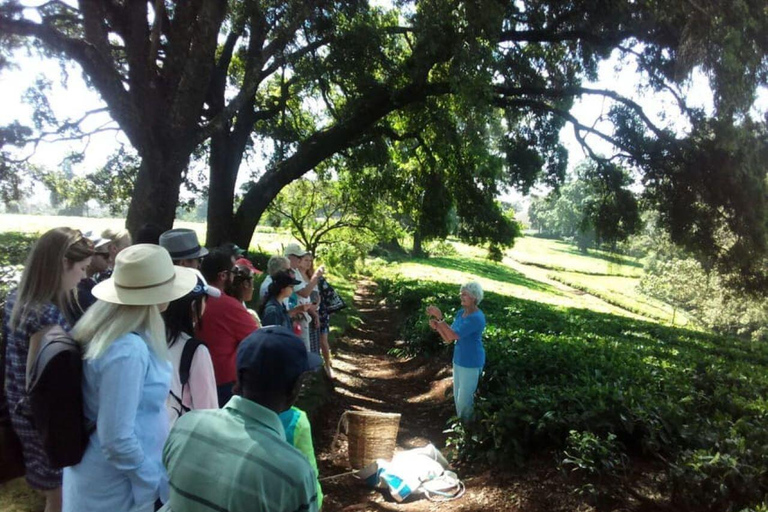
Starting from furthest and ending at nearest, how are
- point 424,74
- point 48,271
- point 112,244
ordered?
point 424,74
point 112,244
point 48,271

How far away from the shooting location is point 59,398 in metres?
2.15

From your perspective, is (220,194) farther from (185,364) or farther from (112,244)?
(185,364)

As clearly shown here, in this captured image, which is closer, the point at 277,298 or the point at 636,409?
the point at 636,409

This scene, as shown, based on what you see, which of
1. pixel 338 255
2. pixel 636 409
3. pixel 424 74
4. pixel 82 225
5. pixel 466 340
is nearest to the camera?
pixel 636 409

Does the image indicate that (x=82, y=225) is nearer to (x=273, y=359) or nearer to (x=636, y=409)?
(x=636, y=409)

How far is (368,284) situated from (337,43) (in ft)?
66.4

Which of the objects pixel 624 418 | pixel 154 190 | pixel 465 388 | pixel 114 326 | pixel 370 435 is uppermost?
pixel 154 190

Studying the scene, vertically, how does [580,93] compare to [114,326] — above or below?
above

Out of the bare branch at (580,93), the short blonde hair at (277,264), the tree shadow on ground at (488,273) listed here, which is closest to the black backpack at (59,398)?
the short blonde hair at (277,264)

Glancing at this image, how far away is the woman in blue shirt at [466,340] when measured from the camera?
5.92 meters

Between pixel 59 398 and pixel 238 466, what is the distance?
3.30 ft

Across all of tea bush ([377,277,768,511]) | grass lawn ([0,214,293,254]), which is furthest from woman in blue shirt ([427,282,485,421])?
grass lawn ([0,214,293,254])

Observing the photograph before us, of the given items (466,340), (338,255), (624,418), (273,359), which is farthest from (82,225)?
(273,359)

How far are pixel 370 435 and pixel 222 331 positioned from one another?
7.11 feet
